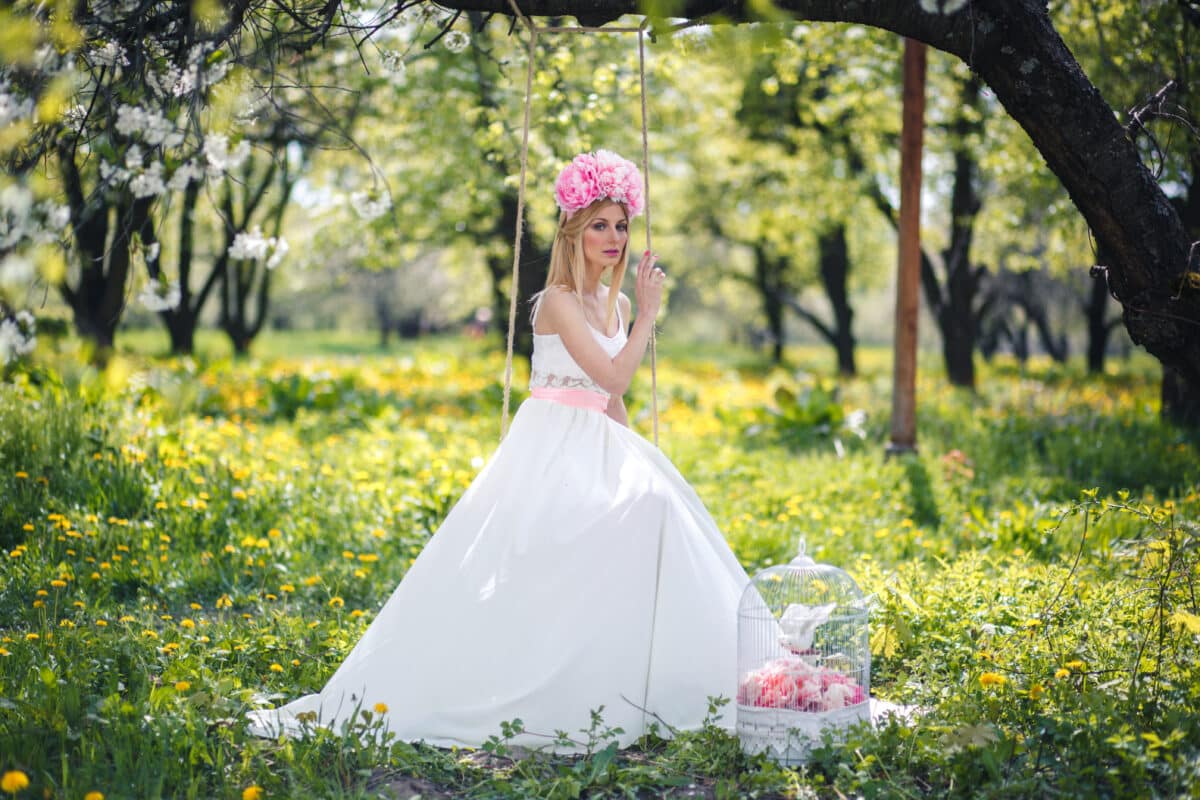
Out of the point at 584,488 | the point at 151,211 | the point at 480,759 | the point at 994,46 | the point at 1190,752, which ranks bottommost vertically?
the point at 480,759

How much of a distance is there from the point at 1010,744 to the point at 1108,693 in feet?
1.84

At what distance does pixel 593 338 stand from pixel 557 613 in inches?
41.5

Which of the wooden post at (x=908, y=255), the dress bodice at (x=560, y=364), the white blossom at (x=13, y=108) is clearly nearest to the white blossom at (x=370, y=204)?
the dress bodice at (x=560, y=364)

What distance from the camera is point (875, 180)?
1539cm

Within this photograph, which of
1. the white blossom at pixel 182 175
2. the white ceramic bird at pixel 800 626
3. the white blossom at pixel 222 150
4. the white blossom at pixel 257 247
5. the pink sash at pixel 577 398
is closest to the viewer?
the white ceramic bird at pixel 800 626

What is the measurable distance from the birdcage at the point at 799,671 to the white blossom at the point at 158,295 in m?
3.41

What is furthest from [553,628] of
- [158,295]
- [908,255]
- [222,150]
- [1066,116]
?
[908,255]

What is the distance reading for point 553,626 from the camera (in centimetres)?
356

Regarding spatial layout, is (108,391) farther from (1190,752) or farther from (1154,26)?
(1154,26)

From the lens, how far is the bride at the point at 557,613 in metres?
3.50

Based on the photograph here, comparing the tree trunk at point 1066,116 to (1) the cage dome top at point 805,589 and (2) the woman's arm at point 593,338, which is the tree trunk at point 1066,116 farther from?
(1) the cage dome top at point 805,589

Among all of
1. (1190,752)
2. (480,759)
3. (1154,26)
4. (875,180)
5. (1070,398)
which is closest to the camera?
(1190,752)

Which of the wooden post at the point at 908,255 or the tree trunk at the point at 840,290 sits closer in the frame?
the wooden post at the point at 908,255

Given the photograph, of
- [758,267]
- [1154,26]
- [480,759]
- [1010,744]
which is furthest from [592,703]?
[758,267]
